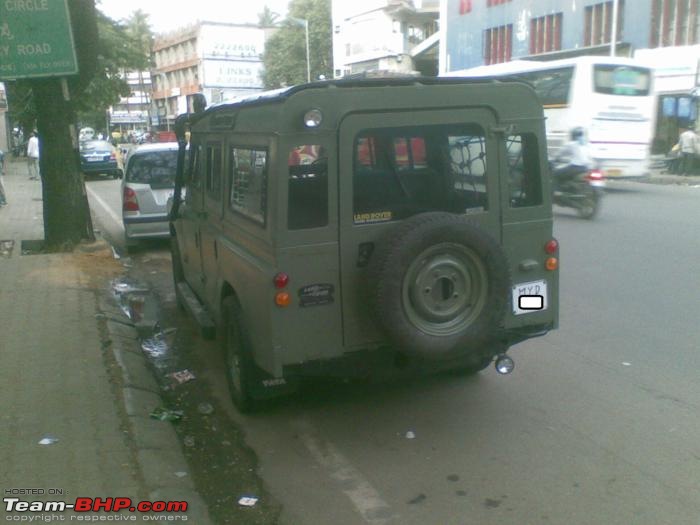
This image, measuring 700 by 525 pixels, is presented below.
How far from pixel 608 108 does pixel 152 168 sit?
12.4m

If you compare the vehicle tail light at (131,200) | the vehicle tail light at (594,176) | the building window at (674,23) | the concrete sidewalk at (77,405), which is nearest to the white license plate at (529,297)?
the concrete sidewalk at (77,405)

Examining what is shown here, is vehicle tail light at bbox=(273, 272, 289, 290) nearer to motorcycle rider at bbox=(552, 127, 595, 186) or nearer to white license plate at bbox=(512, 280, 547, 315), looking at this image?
white license plate at bbox=(512, 280, 547, 315)

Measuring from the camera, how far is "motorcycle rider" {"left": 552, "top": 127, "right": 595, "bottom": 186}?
13938 mm

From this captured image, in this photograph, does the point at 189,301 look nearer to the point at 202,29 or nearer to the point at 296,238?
the point at 296,238

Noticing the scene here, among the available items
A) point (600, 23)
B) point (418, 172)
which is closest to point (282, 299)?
point (418, 172)

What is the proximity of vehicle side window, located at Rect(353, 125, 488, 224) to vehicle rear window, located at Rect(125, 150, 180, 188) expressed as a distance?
8.10 meters

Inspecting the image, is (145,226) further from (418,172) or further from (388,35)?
(388,35)

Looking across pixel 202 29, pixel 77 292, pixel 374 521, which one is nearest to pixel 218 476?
pixel 374 521

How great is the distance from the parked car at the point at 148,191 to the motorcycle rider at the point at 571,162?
283 inches

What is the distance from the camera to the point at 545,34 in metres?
37.8

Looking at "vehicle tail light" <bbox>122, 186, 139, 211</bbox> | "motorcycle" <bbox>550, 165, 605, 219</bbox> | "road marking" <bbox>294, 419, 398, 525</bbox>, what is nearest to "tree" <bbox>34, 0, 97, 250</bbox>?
"vehicle tail light" <bbox>122, 186, 139, 211</bbox>

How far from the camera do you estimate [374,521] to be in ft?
12.7

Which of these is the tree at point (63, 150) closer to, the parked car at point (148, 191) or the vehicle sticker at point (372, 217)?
the parked car at point (148, 191)

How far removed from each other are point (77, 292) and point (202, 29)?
63.2 meters
